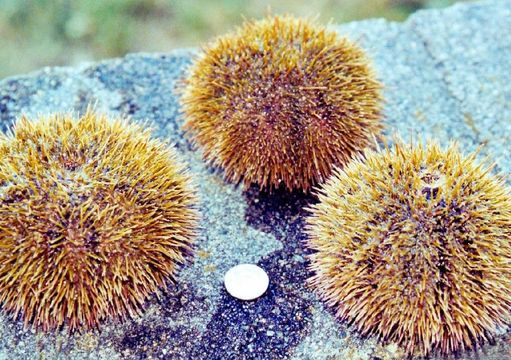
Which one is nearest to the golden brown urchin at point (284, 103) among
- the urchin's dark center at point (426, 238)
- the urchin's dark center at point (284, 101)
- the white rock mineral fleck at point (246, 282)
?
the urchin's dark center at point (284, 101)

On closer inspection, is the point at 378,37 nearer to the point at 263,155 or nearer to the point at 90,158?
the point at 263,155

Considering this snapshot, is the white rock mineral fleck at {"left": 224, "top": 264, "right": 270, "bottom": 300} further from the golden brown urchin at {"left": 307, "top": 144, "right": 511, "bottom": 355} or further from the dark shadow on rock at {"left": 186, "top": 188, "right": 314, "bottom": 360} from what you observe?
the golden brown urchin at {"left": 307, "top": 144, "right": 511, "bottom": 355}

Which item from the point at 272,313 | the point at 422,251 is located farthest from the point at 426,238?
the point at 272,313

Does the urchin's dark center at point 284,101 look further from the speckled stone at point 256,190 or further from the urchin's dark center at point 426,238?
the urchin's dark center at point 426,238

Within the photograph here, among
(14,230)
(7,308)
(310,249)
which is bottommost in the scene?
(7,308)

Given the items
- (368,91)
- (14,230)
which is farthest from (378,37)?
(14,230)

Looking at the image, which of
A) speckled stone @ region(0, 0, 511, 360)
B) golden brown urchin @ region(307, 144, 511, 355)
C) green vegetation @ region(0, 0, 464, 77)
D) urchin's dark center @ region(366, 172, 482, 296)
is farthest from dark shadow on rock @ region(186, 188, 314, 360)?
green vegetation @ region(0, 0, 464, 77)

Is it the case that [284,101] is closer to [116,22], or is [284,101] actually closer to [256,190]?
[256,190]
